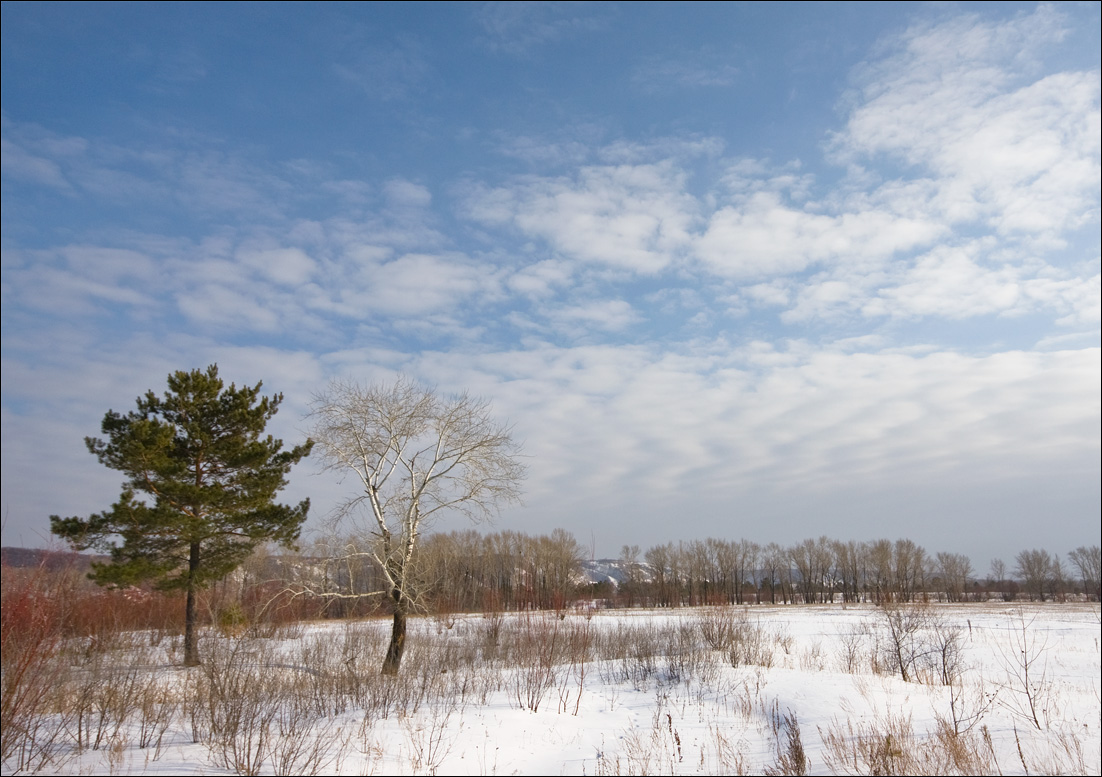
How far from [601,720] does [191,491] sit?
16.6 m

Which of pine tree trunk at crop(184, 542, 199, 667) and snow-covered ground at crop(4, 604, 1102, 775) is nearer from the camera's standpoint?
snow-covered ground at crop(4, 604, 1102, 775)

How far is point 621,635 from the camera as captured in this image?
2211 cm

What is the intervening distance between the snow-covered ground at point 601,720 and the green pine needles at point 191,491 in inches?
158

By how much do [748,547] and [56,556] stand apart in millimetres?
107842

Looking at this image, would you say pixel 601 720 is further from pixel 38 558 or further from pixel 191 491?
pixel 191 491

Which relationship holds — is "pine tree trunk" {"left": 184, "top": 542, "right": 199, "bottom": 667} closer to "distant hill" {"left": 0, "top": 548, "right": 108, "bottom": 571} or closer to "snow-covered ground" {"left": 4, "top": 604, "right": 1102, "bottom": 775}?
"snow-covered ground" {"left": 4, "top": 604, "right": 1102, "bottom": 775}

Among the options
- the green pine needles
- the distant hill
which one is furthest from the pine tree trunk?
the distant hill

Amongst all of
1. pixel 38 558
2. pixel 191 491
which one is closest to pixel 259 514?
pixel 191 491

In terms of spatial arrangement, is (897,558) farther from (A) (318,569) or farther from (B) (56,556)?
(B) (56,556)

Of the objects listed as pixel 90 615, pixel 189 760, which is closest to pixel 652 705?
pixel 189 760

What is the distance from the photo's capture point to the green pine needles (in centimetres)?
2020

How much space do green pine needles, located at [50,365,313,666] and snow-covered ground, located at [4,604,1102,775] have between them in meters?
4.02

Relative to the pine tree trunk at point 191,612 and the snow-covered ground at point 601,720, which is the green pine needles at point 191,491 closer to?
the pine tree trunk at point 191,612

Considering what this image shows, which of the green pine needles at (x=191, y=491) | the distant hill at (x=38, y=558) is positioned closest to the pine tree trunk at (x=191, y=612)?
the green pine needles at (x=191, y=491)
